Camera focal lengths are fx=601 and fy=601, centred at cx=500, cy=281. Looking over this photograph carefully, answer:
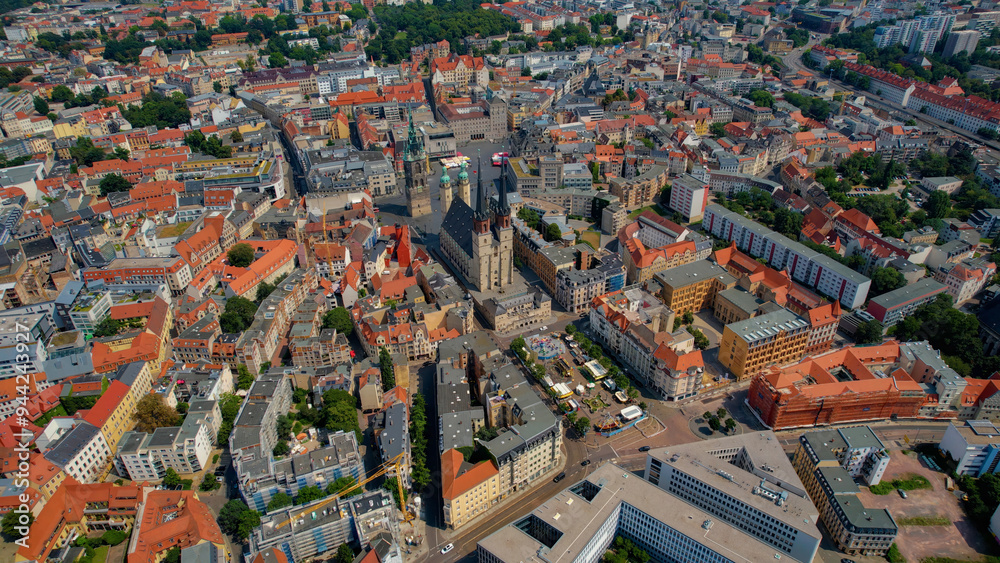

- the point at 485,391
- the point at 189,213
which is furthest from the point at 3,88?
the point at 485,391

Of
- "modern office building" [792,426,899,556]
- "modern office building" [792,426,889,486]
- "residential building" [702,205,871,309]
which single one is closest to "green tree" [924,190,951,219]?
"residential building" [702,205,871,309]

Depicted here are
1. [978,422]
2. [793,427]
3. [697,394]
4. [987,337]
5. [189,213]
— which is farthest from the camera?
[189,213]

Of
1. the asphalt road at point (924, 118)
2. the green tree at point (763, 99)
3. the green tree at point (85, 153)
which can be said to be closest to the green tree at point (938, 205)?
the asphalt road at point (924, 118)

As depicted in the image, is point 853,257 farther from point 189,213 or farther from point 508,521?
point 189,213

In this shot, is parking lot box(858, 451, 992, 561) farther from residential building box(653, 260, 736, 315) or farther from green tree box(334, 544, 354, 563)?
green tree box(334, 544, 354, 563)

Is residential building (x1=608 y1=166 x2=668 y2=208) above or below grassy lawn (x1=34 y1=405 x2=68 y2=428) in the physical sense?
above

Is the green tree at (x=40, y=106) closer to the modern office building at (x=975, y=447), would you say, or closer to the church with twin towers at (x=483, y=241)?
the church with twin towers at (x=483, y=241)

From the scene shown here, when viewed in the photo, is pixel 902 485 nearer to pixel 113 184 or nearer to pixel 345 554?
pixel 345 554
